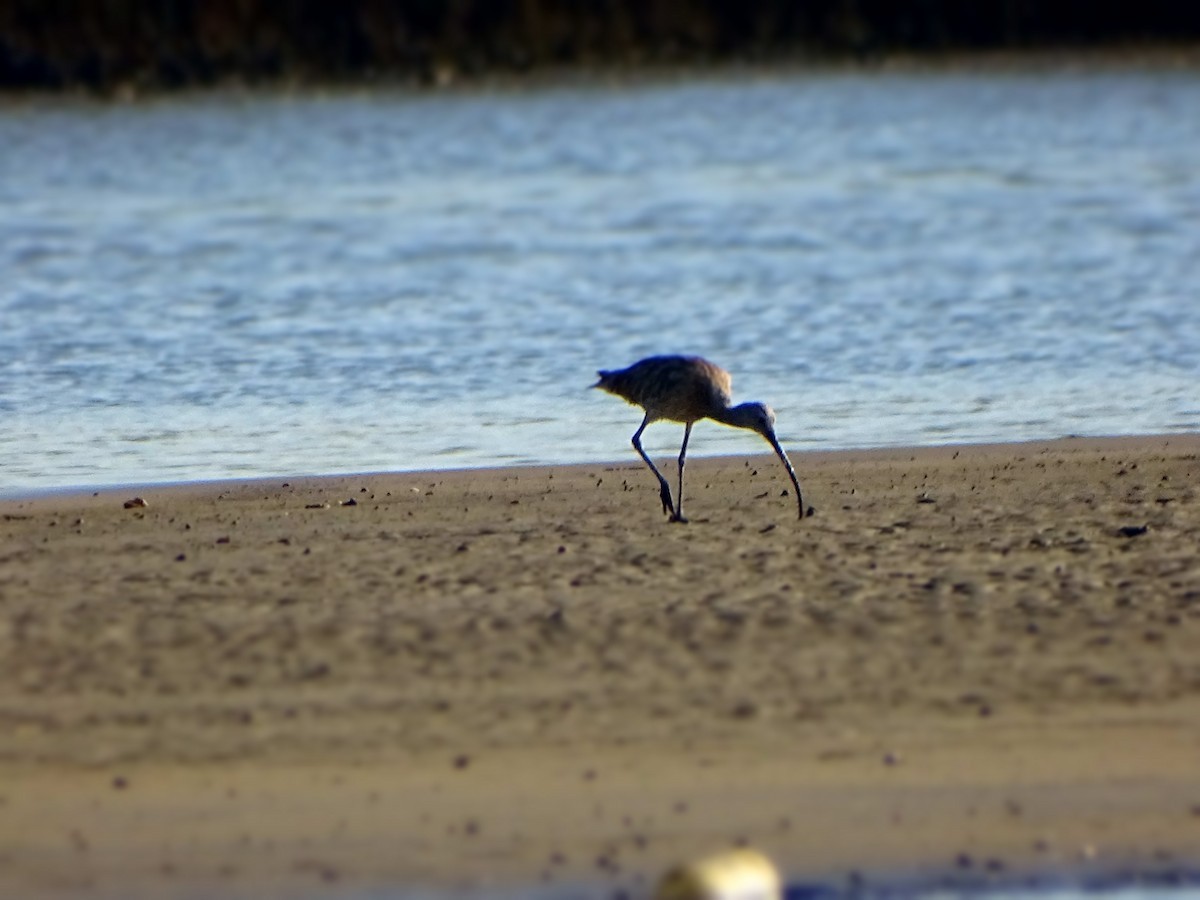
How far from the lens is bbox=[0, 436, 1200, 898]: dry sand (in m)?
6.43

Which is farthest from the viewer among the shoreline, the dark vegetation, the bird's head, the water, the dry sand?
the dark vegetation

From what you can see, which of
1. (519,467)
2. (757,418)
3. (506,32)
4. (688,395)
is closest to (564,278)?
(519,467)

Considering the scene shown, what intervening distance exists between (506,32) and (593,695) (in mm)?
47790

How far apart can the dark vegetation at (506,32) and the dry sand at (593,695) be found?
136 ft

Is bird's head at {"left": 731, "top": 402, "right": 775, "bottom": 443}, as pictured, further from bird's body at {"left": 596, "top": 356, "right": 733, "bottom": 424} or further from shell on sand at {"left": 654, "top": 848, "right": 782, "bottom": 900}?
shell on sand at {"left": 654, "top": 848, "right": 782, "bottom": 900}

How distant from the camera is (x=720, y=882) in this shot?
18.5 feet

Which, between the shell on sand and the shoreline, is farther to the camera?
the shoreline

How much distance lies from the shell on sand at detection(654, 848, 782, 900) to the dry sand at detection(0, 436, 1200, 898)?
0.40m

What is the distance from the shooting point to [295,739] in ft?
23.6

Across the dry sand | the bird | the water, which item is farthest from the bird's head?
the water

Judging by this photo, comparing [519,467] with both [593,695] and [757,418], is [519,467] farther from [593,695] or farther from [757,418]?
[593,695]

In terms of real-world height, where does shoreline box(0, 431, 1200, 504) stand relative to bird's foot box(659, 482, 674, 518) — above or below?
below

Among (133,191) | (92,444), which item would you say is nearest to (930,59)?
(133,191)

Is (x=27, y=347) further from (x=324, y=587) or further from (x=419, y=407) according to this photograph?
(x=324, y=587)
